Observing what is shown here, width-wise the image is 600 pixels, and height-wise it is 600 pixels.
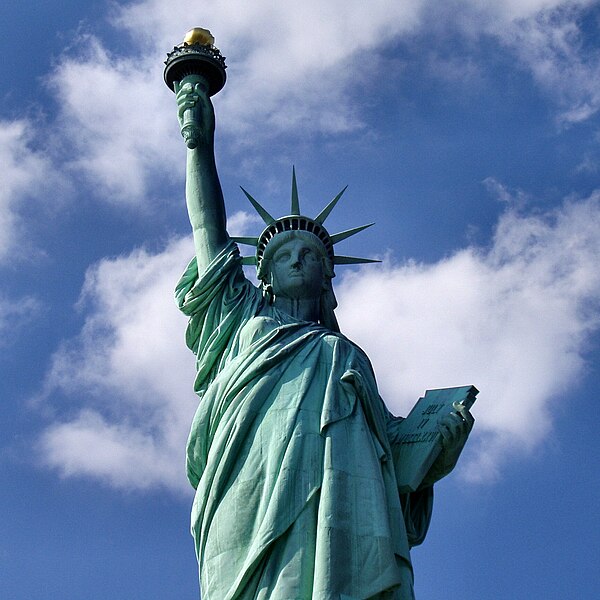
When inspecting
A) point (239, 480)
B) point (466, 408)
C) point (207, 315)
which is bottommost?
point (239, 480)

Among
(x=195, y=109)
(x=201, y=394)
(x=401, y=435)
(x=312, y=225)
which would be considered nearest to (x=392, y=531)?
(x=401, y=435)

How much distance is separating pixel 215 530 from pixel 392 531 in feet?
6.45

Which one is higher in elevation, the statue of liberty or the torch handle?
the torch handle

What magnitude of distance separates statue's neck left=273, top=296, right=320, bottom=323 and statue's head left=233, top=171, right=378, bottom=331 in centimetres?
7

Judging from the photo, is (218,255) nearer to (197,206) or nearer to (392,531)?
(197,206)

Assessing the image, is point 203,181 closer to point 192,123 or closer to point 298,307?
point 192,123

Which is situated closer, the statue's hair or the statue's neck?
the statue's neck

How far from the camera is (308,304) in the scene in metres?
18.2

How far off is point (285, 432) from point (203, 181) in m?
4.53

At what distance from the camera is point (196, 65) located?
64.9ft

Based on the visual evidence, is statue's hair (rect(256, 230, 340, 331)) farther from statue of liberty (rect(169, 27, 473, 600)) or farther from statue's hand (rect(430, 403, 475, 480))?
statue's hand (rect(430, 403, 475, 480))

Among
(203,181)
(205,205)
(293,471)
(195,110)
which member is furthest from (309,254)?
(293,471)

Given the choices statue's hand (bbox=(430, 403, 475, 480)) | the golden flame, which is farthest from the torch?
statue's hand (bbox=(430, 403, 475, 480))

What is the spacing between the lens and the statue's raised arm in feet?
60.8
